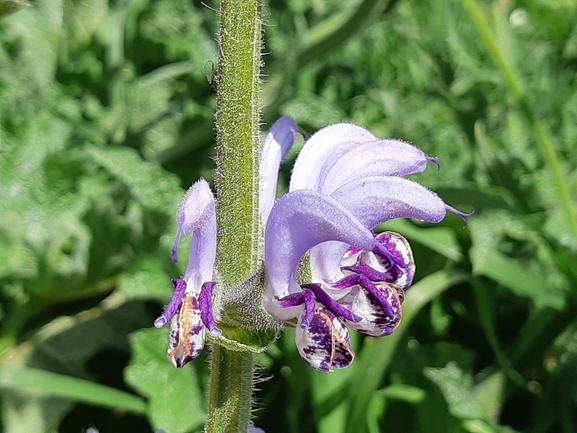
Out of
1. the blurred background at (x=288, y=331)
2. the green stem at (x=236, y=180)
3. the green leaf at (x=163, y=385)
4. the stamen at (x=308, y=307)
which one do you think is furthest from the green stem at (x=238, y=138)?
the green leaf at (x=163, y=385)

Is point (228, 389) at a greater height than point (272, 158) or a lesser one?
lesser

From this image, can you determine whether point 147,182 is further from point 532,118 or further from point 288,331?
point 532,118

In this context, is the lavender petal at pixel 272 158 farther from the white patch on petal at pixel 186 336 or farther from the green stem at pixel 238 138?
the white patch on petal at pixel 186 336

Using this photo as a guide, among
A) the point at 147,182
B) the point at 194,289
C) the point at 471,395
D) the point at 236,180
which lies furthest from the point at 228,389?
the point at 471,395

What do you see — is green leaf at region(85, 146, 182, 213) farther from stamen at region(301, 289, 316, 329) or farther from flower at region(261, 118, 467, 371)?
stamen at region(301, 289, 316, 329)

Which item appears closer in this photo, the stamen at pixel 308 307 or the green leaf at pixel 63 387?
the stamen at pixel 308 307

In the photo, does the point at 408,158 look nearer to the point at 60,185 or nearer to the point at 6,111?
the point at 60,185
